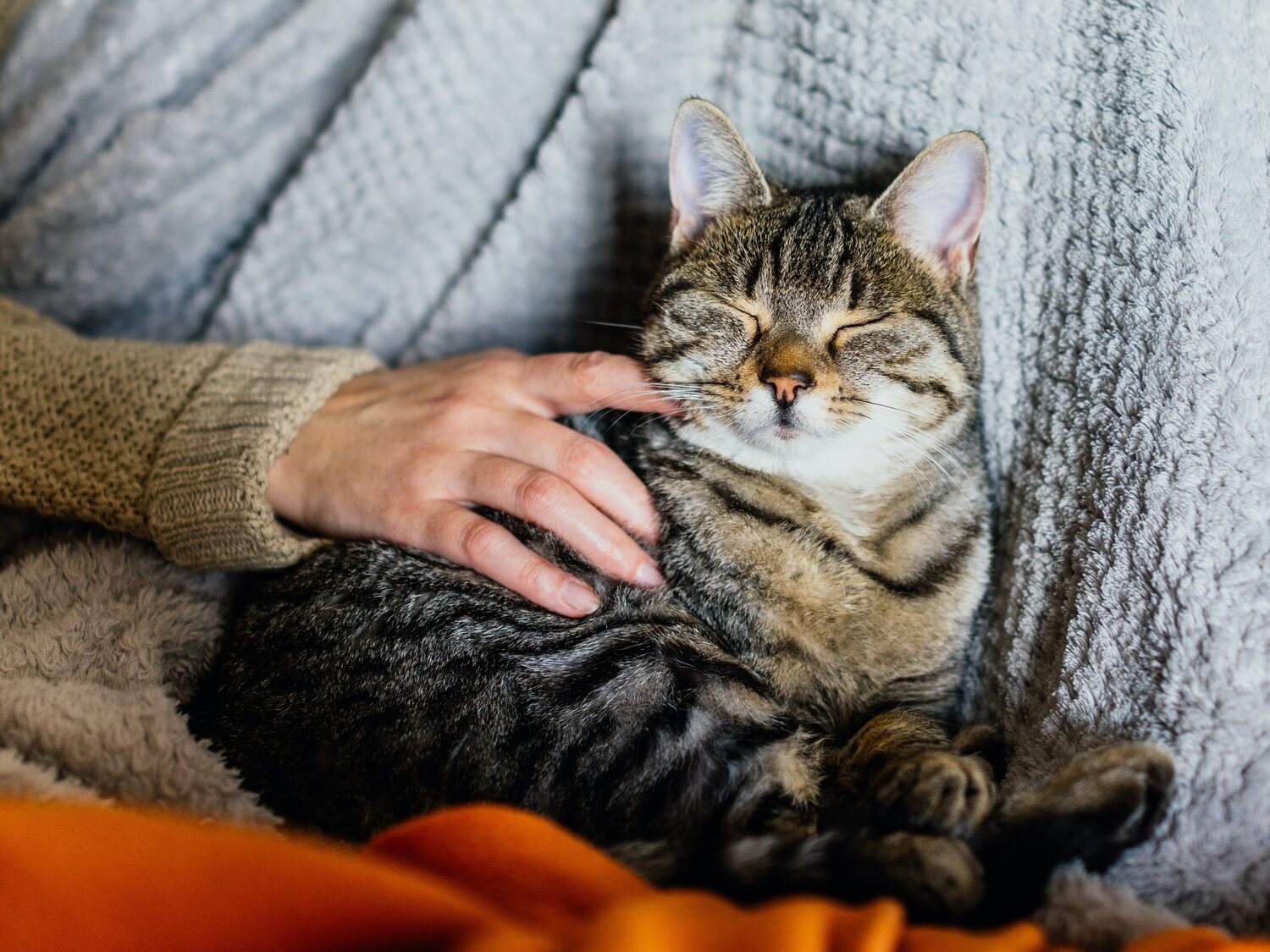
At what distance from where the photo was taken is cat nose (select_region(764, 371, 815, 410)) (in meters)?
0.97

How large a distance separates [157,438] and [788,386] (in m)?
0.79

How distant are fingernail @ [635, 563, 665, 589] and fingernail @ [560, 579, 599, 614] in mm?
58

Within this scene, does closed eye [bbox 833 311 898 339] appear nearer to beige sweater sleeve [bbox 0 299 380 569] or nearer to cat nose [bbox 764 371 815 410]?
cat nose [bbox 764 371 815 410]

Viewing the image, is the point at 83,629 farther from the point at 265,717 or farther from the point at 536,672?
the point at 536,672

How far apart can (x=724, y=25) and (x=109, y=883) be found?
120 cm

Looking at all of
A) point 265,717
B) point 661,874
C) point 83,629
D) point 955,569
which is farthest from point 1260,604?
point 83,629

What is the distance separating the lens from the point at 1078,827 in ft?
2.39

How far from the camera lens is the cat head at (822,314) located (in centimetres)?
99

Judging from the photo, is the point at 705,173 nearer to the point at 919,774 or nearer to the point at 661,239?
the point at 661,239

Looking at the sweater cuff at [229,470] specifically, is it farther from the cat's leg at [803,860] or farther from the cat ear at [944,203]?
the cat ear at [944,203]

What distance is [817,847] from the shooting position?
0.73m

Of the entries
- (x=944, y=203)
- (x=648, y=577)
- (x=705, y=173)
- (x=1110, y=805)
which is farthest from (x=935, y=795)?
(x=705, y=173)

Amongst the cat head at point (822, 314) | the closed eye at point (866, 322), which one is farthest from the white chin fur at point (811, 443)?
the closed eye at point (866, 322)

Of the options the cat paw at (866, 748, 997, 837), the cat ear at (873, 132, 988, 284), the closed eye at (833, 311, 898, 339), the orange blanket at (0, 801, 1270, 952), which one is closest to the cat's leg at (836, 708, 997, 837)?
the cat paw at (866, 748, 997, 837)
